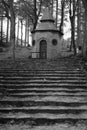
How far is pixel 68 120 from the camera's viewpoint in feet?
16.2

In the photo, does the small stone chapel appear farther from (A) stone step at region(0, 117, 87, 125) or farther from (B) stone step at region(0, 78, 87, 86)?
(A) stone step at region(0, 117, 87, 125)

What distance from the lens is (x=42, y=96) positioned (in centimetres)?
670

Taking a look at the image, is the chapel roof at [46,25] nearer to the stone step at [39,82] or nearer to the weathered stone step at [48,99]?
the stone step at [39,82]

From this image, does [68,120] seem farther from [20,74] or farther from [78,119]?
[20,74]

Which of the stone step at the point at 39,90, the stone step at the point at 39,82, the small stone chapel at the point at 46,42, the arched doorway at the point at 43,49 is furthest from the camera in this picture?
the arched doorway at the point at 43,49

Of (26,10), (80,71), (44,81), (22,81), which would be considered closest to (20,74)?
(22,81)

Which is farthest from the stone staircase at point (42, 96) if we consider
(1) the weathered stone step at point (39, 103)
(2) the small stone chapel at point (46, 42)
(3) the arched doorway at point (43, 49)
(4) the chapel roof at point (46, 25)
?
(4) the chapel roof at point (46, 25)

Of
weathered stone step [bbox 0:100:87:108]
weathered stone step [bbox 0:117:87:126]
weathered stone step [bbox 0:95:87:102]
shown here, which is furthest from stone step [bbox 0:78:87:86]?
weathered stone step [bbox 0:117:87:126]

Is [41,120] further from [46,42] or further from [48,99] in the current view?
[46,42]

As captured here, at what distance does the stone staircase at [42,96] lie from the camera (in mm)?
5078

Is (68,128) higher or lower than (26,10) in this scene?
lower

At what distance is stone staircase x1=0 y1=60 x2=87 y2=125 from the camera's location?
5.08 m

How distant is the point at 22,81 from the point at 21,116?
313 centimetres

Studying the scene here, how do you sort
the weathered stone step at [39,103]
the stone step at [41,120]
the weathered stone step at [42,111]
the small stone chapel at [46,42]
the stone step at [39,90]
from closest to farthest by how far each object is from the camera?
the stone step at [41,120] → the weathered stone step at [42,111] → the weathered stone step at [39,103] → the stone step at [39,90] → the small stone chapel at [46,42]
